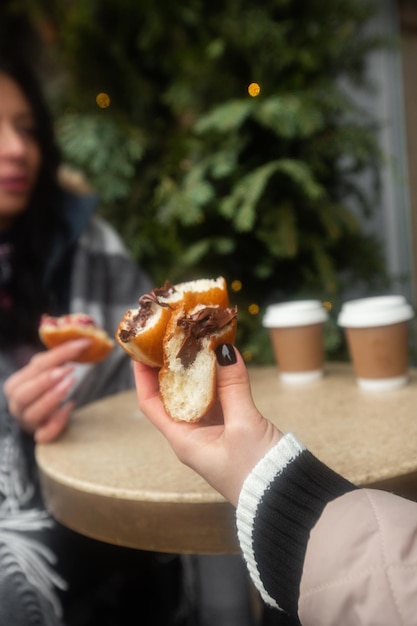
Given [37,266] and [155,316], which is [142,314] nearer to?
[155,316]

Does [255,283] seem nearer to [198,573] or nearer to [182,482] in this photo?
[198,573]

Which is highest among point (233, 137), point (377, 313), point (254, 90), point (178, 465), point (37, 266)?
point (254, 90)

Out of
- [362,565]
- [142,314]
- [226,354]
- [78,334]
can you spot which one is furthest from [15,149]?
[362,565]

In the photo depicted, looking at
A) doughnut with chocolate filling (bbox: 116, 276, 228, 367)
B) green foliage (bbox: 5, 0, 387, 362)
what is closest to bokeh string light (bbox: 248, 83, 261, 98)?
green foliage (bbox: 5, 0, 387, 362)

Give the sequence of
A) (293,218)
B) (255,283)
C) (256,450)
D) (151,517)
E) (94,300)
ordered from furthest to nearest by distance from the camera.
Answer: (255,283), (293,218), (94,300), (151,517), (256,450)

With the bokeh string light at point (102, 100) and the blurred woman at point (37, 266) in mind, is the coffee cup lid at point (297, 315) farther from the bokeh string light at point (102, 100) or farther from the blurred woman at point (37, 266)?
the bokeh string light at point (102, 100)

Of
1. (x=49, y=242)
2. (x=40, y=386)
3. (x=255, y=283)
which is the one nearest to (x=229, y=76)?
(x=255, y=283)
